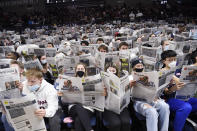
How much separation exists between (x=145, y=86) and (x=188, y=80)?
2.27ft

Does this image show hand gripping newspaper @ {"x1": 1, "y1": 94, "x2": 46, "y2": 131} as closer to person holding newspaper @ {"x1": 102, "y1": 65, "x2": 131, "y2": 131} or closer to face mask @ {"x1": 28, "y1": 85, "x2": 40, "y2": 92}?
face mask @ {"x1": 28, "y1": 85, "x2": 40, "y2": 92}

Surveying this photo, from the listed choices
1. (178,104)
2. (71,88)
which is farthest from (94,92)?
(178,104)

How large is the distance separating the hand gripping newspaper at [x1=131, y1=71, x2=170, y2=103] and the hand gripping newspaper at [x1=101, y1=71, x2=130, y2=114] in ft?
0.57

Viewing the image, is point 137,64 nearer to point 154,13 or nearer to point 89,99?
point 89,99

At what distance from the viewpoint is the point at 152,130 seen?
2.49 meters

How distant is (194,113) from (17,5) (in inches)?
866

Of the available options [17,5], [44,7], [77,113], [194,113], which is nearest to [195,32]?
[194,113]

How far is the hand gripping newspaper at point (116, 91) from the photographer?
2.37 metres

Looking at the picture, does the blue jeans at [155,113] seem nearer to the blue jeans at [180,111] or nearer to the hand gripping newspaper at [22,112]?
the blue jeans at [180,111]

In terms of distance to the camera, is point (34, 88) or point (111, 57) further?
point (111, 57)

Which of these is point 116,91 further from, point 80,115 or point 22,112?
point 22,112

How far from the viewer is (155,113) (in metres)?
2.50

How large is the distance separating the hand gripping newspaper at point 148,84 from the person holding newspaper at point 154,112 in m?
0.08

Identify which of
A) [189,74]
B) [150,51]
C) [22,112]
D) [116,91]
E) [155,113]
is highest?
[150,51]
